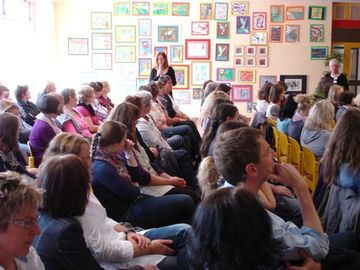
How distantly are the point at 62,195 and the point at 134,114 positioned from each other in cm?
193

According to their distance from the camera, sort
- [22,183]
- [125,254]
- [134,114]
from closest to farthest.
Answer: [22,183] → [125,254] → [134,114]

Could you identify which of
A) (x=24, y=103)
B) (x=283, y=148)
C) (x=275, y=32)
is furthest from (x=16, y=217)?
(x=275, y=32)

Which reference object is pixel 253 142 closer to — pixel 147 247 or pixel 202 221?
pixel 202 221

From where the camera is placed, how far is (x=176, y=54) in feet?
32.9

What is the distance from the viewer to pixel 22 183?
1612 millimetres

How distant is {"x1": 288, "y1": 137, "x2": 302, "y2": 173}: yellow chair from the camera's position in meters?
4.53

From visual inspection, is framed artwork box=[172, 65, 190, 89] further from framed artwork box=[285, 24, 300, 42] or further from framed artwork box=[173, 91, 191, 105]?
framed artwork box=[285, 24, 300, 42]

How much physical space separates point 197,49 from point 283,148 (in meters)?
5.31

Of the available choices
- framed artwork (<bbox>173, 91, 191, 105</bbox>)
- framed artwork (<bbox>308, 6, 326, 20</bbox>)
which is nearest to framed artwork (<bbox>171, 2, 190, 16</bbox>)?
framed artwork (<bbox>173, 91, 191, 105</bbox>)

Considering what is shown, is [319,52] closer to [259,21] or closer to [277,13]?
[277,13]

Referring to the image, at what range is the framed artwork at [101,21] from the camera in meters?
9.91

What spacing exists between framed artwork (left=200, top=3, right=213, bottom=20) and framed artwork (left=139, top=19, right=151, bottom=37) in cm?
114

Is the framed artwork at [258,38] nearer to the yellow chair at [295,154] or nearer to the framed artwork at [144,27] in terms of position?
the framed artwork at [144,27]

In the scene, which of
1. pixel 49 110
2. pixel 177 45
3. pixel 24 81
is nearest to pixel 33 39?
pixel 24 81
